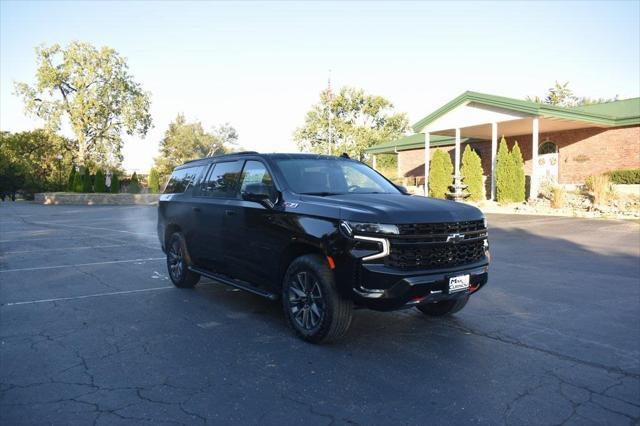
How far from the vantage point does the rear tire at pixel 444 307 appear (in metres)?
5.78

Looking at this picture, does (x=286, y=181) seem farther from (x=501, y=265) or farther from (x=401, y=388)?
(x=501, y=265)

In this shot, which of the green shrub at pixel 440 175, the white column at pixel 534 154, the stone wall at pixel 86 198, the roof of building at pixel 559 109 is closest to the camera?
the roof of building at pixel 559 109

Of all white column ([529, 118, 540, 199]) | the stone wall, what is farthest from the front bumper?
the stone wall

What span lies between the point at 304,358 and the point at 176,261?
368 centimetres

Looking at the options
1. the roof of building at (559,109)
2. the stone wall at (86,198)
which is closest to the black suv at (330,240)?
the roof of building at (559,109)

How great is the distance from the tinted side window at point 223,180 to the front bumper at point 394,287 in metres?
2.47

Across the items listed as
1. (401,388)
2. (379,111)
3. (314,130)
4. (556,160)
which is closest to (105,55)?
(314,130)

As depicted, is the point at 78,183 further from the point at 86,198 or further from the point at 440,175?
the point at 440,175

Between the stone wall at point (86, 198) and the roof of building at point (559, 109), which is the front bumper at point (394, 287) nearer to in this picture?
the roof of building at point (559, 109)

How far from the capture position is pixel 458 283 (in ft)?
15.8

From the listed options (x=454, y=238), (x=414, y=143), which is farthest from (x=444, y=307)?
(x=414, y=143)

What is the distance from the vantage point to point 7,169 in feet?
141

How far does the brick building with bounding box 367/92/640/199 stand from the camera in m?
24.4

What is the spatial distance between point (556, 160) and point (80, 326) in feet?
92.1
